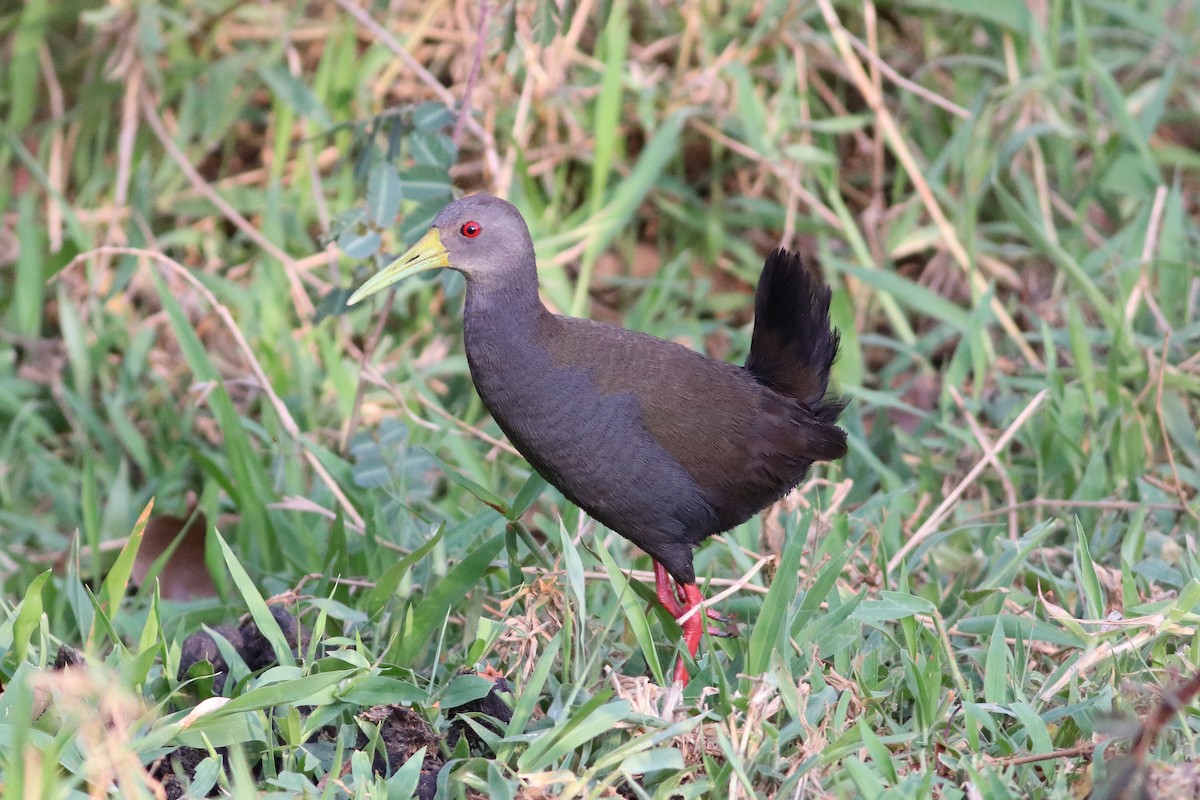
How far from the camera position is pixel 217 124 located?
17.9 ft

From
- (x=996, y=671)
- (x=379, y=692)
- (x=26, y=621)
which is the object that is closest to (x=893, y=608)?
(x=996, y=671)

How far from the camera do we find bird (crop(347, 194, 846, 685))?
319 centimetres

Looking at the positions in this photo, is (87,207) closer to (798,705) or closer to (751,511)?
(751,511)

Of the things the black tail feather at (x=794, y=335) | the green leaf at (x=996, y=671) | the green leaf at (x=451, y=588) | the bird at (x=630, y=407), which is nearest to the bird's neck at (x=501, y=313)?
the bird at (x=630, y=407)

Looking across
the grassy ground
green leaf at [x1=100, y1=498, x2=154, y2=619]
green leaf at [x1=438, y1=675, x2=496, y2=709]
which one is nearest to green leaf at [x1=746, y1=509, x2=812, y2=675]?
the grassy ground

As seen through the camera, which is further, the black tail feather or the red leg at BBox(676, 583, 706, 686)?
the black tail feather

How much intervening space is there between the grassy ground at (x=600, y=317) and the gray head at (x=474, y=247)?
45 cm

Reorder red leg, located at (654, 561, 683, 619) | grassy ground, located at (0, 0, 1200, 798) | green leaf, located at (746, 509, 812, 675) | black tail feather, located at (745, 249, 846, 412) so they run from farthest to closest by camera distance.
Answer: black tail feather, located at (745, 249, 846, 412), red leg, located at (654, 561, 683, 619), green leaf, located at (746, 509, 812, 675), grassy ground, located at (0, 0, 1200, 798)

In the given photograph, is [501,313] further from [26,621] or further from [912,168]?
[912,168]

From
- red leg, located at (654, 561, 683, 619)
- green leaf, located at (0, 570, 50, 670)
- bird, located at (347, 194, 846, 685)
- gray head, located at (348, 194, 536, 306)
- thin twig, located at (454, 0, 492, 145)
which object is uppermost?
thin twig, located at (454, 0, 492, 145)

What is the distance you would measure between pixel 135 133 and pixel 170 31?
44cm

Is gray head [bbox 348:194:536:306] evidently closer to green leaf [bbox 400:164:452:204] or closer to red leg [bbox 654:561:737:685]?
green leaf [bbox 400:164:452:204]

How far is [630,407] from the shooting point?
3270 mm

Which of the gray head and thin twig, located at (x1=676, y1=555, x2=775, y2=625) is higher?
the gray head
